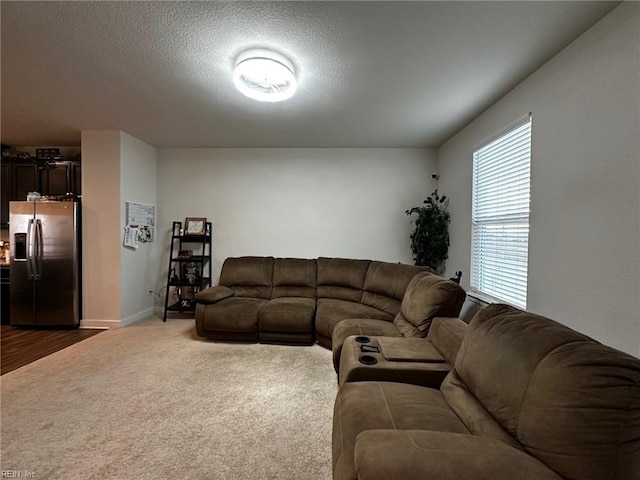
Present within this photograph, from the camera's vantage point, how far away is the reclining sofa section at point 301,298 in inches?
133

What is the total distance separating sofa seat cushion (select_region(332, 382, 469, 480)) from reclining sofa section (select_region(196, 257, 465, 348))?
3.58 ft

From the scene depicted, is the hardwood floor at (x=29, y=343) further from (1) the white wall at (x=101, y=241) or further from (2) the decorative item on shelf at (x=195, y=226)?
(2) the decorative item on shelf at (x=195, y=226)

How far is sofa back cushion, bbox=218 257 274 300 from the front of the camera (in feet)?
13.7

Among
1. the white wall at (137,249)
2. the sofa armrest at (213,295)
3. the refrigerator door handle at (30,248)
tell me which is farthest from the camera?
the white wall at (137,249)

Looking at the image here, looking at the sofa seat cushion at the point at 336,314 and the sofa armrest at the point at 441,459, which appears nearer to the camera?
the sofa armrest at the point at 441,459

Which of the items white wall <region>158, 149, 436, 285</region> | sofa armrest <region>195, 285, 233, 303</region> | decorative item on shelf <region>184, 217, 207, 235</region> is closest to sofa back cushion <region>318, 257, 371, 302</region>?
white wall <region>158, 149, 436, 285</region>

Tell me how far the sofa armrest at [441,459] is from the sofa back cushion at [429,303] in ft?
4.51

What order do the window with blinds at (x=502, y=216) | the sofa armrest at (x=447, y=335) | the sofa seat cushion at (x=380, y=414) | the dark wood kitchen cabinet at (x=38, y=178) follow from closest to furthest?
the sofa seat cushion at (x=380, y=414)
the sofa armrest at (x=447, y=335)
the window with blinds at (x=502, y=216)
the dark wood kitchen cabinet at (x=38, y=178)

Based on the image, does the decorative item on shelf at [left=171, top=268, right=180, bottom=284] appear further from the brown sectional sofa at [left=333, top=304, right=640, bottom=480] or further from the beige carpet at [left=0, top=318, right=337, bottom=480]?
the brown sectional sofa at [left=333, top=304, right=640, bottom=480]

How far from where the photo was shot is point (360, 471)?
0.95m

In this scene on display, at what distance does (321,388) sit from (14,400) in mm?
2369

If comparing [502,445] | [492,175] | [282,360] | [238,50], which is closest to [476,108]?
[492,175]

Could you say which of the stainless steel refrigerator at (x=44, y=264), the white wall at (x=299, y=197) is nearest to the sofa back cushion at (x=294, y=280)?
the white wall at (x=299, y=197)

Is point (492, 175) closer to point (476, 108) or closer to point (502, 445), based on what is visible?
point (476, 108)
